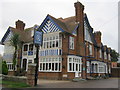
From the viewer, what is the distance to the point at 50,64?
21.2 meters

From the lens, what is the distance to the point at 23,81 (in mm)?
13844

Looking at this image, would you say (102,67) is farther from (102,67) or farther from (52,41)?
(52,41)

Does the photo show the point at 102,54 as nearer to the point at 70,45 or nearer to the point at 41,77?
the point at 70,45

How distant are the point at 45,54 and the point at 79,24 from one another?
6.99 metres

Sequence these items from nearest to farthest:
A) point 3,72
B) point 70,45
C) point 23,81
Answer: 1. point 23,81
2. point 3,72
3. point 70,45

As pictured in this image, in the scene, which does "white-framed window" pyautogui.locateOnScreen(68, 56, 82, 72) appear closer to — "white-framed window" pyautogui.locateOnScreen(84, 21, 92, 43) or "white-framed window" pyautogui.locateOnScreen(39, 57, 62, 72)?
"white-framed window" pyautogui.locateOnScreen(39, 57, 62, 72)

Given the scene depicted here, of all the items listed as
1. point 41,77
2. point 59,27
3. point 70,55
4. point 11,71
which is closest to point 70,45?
point 70,55

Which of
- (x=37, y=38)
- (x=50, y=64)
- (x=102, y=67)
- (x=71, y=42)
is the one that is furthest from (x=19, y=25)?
(x=37, y=38)

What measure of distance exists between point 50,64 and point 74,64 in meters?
3.37

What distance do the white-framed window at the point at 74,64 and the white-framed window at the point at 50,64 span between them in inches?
55.8

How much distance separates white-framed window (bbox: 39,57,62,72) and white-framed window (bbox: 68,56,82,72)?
55.8 inches

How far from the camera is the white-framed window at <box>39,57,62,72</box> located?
20.4 m

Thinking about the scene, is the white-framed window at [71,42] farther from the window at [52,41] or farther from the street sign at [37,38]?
the street sign at [37,38]

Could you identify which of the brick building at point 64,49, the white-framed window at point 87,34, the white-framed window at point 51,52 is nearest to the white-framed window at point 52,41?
the brick building at point 64,49
